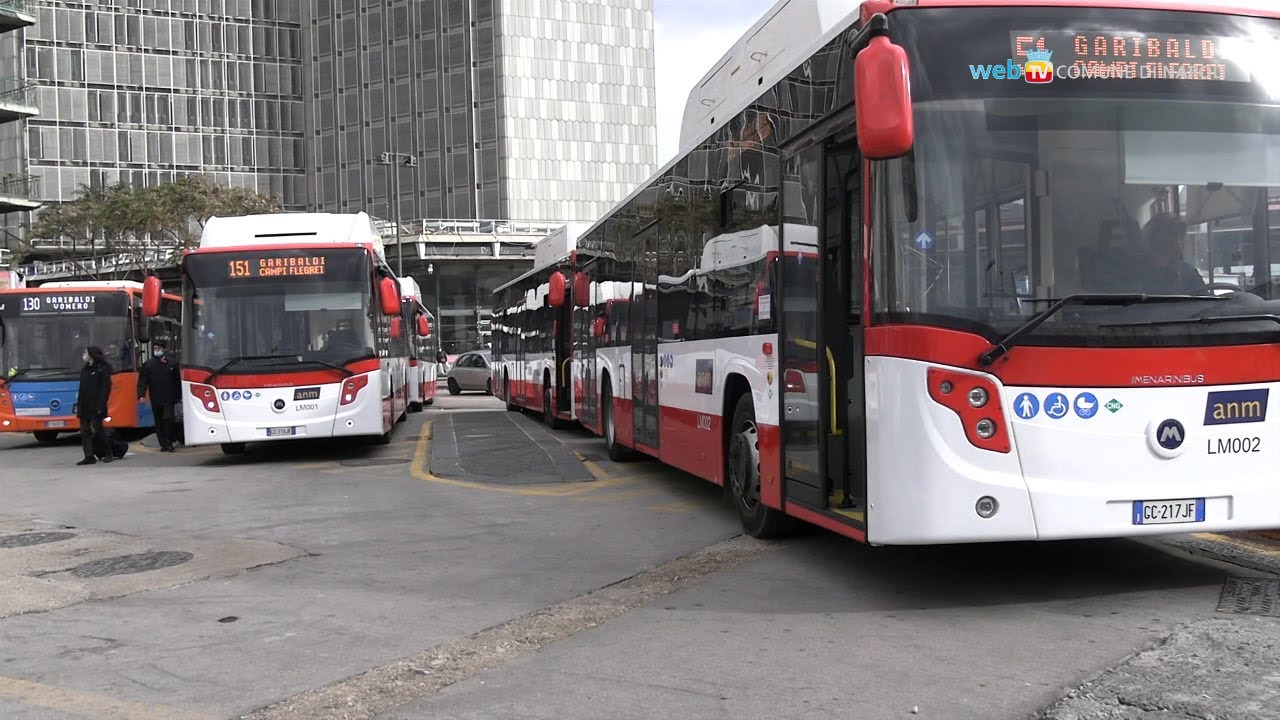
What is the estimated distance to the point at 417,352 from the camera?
33.0 metres

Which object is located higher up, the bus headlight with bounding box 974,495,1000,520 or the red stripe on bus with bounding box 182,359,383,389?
the red stripe on bus with bounding box 182,359,383,389

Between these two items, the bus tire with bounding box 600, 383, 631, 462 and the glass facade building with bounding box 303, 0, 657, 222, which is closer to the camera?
the bus tire with bounding box 600, 383, 631, 462

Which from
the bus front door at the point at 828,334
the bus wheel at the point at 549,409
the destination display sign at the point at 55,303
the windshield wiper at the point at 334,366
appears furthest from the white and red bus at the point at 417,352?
the bus front door at the point at 828,334

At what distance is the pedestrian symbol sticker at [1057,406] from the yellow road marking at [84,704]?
13.9 ft

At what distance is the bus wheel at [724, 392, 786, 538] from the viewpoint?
30.2 ft

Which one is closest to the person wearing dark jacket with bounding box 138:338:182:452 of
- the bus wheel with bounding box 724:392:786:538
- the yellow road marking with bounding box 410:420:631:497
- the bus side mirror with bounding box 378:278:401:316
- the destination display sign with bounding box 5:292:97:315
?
the destination display sign with bounding box 5:292:97:315

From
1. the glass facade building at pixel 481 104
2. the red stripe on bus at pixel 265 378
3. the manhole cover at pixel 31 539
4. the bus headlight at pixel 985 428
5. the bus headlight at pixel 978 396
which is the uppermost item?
the glass facade building at pixel 481 104

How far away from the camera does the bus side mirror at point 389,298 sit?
17938 mm

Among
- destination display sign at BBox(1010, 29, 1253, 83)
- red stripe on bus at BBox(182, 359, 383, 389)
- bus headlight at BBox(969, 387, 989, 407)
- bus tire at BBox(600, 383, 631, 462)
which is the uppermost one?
destination display sign at BBox(1010, 29, 1253, 83)

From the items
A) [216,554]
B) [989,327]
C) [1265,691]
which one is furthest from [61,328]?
[1265,691]

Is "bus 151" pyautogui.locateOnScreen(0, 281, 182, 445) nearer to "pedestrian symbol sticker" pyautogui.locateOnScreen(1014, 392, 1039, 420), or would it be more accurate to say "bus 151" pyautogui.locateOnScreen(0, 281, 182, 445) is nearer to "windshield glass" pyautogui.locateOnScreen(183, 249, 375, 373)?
"windshield glass" pyautogui.locateOnScreen(183, 249, 375, 373)

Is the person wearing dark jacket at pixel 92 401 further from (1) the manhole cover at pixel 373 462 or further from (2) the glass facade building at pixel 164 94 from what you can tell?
(2) the glass facade building at pixel 164 94

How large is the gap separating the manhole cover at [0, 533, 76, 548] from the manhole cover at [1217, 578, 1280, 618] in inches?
357

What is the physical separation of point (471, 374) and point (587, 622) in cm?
4019
